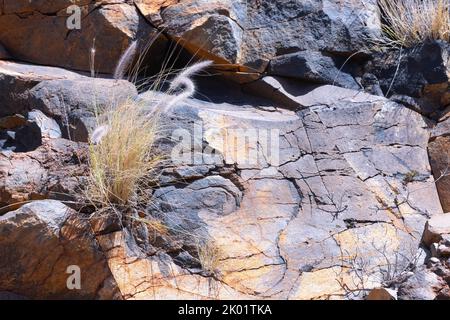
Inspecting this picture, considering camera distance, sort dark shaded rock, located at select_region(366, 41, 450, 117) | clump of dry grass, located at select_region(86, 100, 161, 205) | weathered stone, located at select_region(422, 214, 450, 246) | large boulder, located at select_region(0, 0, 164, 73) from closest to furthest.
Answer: weathered stone, located at select_region(422, 214, 450, 246)
clump of dry grass, located at select_region(86, 100, 161, 205)
dark shaded rock, located at select_region(366, 41, 450, 117)
large boulder, located at select_region(0, 0, 164, 73)

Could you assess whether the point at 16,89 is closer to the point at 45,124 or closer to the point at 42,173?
the point at 45,124

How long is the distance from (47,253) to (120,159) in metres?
0.67

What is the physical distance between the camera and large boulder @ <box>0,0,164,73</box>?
507 cm

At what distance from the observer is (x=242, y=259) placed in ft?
12.2

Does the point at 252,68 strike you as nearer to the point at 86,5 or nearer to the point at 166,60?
the point at 166,60

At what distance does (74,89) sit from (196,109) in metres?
0.84

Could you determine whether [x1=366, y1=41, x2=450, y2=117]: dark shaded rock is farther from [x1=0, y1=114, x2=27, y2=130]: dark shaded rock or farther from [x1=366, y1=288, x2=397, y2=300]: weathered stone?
[x1=0, y1=114, x2=27, y2=130]: dark shaded rock

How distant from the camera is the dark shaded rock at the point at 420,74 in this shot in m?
4.82

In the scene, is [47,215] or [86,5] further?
[86,5]

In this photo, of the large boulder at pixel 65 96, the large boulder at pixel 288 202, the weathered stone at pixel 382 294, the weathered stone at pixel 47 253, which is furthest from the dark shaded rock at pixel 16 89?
the weathered stone at pixel 382 294

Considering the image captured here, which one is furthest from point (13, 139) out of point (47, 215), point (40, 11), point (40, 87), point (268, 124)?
point (268, 124)

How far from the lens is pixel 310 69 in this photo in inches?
194

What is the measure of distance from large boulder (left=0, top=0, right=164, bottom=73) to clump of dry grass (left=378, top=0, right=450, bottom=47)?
1.84 metres

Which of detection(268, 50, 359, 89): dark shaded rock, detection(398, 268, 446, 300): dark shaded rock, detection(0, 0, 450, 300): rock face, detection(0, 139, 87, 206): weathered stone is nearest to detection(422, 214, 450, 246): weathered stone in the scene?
detection(0, 0, 450, 300): rock face
